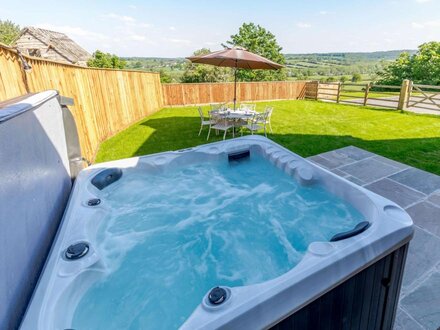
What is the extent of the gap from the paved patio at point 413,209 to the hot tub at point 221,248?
389 mm

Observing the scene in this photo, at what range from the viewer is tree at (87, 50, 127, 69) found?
18000 mm

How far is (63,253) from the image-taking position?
177 cm

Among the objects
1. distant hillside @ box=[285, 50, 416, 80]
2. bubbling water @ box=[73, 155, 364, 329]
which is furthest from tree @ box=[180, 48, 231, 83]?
bubbling water @ box=[73, 155, 364, 329]

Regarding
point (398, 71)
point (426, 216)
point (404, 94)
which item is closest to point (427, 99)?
point (404, 94)

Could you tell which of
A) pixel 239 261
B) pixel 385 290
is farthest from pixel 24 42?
pixel 385 290

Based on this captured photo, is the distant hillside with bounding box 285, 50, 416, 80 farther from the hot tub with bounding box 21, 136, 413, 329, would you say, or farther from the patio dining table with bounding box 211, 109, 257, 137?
the hot tub with bounding box 21, 136, 413, 329

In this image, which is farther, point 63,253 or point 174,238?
point 174,238

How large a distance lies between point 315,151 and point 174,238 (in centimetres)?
374

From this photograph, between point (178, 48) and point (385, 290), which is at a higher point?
point (178, 48)

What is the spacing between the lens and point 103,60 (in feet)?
60.2

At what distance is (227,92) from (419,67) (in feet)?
56.7

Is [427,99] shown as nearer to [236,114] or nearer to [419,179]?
[419,179]

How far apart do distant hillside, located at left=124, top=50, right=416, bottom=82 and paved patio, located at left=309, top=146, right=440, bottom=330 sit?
101 ft

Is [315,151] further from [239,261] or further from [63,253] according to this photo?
[63,253]
